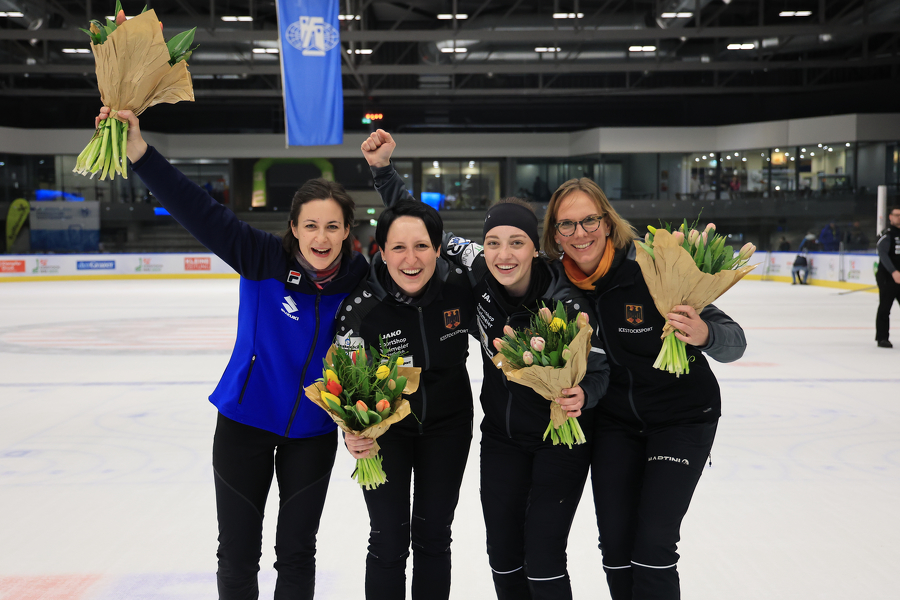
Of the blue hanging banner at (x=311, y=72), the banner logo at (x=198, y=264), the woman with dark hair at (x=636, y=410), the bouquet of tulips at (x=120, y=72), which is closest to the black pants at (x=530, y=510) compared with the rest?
the woman with dark hair at (x=636, y=410)

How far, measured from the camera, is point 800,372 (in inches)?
262

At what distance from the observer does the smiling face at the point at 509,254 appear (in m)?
2.09

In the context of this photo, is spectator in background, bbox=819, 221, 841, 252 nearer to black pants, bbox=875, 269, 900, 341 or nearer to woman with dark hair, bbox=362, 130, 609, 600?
black pants, bbox=875, 269, 900, 341

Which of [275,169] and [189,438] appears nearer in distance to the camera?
[189,438]

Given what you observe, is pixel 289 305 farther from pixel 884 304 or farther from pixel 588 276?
pixel 884 304

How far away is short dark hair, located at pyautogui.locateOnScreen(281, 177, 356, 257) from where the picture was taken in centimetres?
217

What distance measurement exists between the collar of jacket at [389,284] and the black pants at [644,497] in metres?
0.62

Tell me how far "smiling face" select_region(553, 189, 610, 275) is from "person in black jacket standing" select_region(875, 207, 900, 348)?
275 inches

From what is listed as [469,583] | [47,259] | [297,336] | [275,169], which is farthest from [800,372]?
[275,169]

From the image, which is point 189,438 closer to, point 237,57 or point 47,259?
point 47,259

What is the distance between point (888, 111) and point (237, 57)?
72.3ft

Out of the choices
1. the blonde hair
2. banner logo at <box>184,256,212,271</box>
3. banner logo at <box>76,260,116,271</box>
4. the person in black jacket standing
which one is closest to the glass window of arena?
banner logo at <box>184,256,212,271</box>

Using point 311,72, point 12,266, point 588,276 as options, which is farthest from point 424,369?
point 12,266

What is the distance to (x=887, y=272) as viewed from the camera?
26.4 ft
